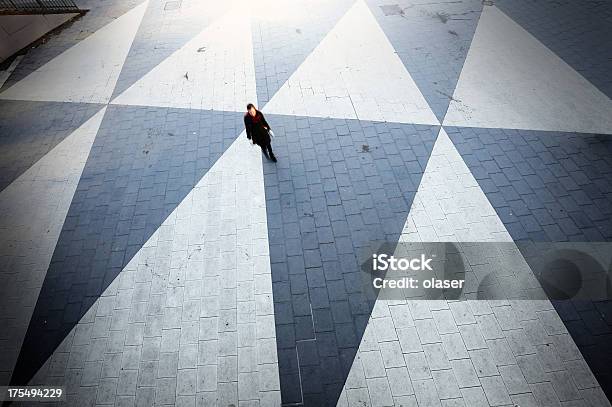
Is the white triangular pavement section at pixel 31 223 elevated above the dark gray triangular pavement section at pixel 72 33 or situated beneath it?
situated beneath

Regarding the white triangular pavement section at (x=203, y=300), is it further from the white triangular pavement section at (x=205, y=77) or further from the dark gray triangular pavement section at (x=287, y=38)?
the dark gray triangular pavement section at (x=287, y=38)

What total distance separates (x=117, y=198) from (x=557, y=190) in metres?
8.16

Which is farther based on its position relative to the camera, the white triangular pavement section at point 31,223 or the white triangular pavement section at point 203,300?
the white triangular pavement section at point 31,223

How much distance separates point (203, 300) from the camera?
4.85m

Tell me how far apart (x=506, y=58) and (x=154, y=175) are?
8.99 meters

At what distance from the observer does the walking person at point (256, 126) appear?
210 inches

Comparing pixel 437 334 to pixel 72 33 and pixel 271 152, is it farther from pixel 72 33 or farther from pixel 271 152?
pixel 72 33

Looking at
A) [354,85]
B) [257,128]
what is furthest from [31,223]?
[354,85]

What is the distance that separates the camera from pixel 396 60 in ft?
27.7

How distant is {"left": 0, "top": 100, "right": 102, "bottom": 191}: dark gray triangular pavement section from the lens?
22.2 ft

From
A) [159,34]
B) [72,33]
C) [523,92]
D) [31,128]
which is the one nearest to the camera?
[523,92]

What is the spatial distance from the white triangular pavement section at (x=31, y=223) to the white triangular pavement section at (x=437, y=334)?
A: 5019mm

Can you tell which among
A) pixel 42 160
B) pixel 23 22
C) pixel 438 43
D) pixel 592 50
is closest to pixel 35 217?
pixel 42 160

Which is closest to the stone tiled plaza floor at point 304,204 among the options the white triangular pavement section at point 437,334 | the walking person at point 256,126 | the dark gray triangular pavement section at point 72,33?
the white triangular pavement section at point 437,334
